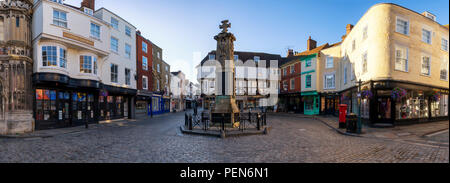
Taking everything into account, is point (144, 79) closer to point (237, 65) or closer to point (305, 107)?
point (237, 65)

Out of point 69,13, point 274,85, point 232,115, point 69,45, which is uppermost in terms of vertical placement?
point 69,13

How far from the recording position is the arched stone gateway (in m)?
10.7

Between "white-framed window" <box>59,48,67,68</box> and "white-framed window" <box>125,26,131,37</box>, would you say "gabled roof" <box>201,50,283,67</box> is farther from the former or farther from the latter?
"white-framed window" <box>59,48,67,68</box>

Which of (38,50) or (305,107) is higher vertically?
(38,50)

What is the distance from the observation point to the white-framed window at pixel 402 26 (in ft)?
41.5

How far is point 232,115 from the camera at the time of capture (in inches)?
436

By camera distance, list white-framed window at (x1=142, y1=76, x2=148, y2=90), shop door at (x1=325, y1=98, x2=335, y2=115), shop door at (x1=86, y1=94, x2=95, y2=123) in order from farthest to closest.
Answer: white-framed window at (x1=142, y1=76, x2=148, y2=90), shop door at (x1=325, y1=98, x2=335, y2=115), shop door at (x1=86, y1=94, x2=95, y2=123)

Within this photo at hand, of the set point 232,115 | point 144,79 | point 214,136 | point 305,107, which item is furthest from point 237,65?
point 214,136

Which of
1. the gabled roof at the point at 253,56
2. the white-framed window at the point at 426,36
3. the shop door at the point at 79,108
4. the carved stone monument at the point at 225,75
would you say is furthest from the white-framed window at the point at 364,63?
the shop door at the point at 79,108

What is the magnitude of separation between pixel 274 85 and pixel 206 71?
13.6 meters

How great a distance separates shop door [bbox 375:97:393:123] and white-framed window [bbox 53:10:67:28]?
2374 centimetres

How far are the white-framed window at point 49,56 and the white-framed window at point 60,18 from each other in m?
1.82

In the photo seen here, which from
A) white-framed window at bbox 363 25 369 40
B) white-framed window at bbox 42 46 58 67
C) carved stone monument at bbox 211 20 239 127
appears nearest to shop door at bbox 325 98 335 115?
white-framed window at bbox 363 25 369 40

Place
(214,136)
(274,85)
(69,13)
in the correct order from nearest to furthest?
(214,136)
(69,13)
(274,85)
